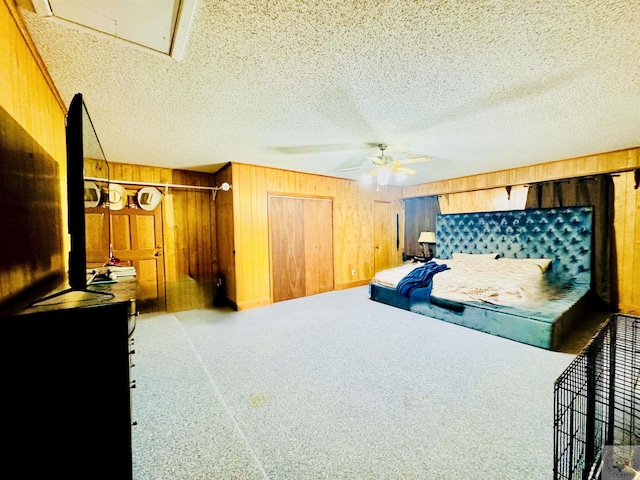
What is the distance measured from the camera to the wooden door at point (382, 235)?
6121mm

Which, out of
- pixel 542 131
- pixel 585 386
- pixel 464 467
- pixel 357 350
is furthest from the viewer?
pixel 542 131

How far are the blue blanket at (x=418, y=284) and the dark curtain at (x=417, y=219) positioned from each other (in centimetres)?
211

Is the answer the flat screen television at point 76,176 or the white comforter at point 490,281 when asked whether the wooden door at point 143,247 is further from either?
the white comforter at point 490,281

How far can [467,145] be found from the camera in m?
3.36

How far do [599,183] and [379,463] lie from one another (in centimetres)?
496

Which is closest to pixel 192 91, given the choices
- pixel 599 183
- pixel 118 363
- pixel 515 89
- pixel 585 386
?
pixel 118 363

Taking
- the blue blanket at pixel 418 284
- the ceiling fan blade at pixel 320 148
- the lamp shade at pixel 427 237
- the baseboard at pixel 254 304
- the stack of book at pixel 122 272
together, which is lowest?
the baseboard at pixel 254 304

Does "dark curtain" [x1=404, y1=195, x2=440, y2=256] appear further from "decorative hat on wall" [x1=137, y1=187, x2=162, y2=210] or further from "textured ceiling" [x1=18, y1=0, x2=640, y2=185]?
"decorative hat on wall" [x1=137, y1=187, x2=162, y2=210]

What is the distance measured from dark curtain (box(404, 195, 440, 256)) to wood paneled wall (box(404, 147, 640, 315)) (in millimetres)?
951

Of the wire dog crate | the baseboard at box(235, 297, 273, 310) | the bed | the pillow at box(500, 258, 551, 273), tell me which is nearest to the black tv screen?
the wire dog crate

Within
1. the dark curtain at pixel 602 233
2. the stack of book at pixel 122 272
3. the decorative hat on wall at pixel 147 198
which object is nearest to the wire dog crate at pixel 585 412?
the stack of book at pixel 122 272

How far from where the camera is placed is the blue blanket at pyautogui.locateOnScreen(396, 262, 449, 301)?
12.4ft

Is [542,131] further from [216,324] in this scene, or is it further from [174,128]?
[216,324]

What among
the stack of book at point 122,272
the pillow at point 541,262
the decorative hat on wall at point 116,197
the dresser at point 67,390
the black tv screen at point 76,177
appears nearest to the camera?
the dresser at point 67,390
